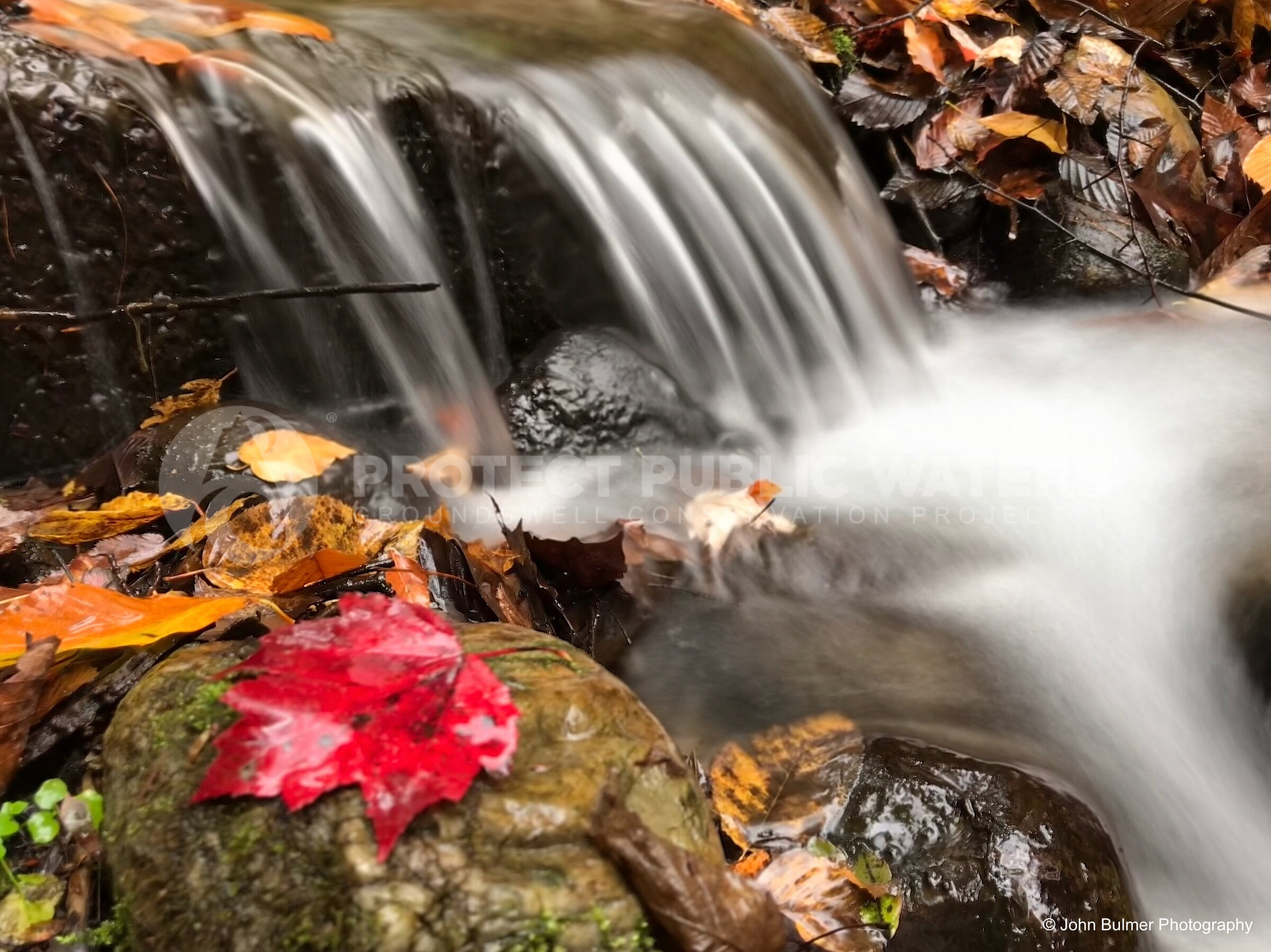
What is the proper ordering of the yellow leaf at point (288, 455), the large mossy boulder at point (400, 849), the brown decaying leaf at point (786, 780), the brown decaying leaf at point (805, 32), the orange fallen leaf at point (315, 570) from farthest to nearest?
1. the brown decaying leaf at point (805, 32)
2. the yellow leaf at point (288, 455)
3. the orange fallen leaf at point (315, 570)
4. the brown decaying leaf at point (786, 780)
5. the large mossy boulder at point (400, 849)

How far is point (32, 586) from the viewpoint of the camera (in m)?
1.82

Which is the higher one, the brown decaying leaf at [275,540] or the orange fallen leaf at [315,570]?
the orange fallen leaf at [315,570]

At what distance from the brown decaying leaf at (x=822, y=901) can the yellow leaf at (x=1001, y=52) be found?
450 centimetres

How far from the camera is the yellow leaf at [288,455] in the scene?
221cm

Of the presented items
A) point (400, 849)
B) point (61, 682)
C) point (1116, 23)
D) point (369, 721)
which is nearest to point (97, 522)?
point (61, 682)

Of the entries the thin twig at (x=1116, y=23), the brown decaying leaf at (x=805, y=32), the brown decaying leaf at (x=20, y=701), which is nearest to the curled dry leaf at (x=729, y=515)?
the brown decaying leaf at (x=20, y=701)

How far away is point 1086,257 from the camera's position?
4184mm

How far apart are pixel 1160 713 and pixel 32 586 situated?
103 inches

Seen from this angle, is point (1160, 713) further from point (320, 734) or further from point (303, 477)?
point (303, 477)

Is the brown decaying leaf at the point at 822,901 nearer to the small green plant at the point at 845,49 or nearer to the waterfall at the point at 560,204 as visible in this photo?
the waterfall at the point at 560,204

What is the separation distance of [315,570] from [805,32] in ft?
14.4

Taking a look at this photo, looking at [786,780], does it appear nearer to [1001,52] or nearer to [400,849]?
[400,849]

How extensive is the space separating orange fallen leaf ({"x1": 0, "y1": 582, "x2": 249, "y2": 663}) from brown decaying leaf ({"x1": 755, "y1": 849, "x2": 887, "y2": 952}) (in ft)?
3.56

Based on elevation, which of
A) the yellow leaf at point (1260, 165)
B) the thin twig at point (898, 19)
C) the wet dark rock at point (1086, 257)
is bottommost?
the wet dark rock at point (1086, 257)
